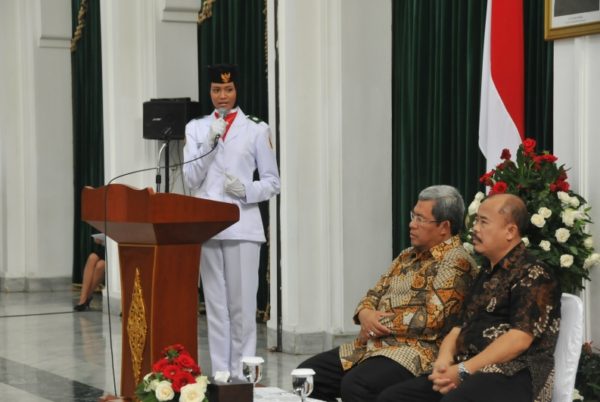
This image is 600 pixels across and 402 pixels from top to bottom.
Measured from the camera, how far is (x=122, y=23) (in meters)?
9.62

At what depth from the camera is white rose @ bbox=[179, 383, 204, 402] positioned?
12.3 feet

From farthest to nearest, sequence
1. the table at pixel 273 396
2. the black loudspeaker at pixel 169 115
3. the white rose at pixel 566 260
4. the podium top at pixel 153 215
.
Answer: the black loudspeaker at pixel 169 115 → the white rose at pixel 566 260 → the podium top at pixel 153 215 → the table at pixel 273 396

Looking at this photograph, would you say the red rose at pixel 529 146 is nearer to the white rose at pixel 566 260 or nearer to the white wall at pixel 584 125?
the white wall at pixel 584 125

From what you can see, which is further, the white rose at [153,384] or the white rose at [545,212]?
the white rose at [545,212]

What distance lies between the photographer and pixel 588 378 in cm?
487

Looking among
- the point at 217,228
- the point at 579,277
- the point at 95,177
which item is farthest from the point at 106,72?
the point at 579,277

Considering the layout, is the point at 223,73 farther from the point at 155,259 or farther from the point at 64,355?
the point at 64,355

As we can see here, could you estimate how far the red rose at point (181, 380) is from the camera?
12.6ft

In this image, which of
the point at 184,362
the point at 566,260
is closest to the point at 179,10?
the point at 566,260

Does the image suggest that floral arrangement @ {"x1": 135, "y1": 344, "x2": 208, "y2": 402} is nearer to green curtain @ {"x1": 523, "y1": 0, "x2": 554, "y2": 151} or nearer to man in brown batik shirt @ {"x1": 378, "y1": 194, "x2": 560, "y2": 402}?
man in brown batik shirt @ {"x1": 378, "y1": 194, "x2": 560, "y2": 402}

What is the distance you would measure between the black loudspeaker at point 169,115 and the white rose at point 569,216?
4479 millimetres

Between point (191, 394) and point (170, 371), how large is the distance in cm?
15

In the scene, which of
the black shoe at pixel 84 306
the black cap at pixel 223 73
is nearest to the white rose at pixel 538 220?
the black cap at pixel 223 73

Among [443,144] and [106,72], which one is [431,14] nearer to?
[443,144]
